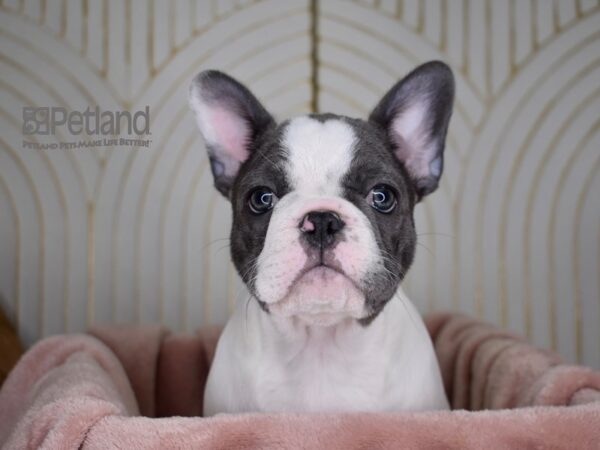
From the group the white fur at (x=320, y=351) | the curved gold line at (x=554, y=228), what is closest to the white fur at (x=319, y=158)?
the white fur at (x=320, y=351)

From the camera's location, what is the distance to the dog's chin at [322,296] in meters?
1.40

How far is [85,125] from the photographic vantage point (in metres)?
2.59

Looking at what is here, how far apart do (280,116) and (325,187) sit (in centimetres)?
107

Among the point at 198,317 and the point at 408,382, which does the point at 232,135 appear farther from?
the point at 198,317

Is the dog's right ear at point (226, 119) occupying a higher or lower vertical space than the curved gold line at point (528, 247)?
higher

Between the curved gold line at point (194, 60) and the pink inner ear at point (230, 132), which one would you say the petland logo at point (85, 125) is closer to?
the curved gold line at point (194, 60)

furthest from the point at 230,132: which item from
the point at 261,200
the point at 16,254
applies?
the point at 16,254

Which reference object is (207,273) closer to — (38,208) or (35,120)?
(38,208)

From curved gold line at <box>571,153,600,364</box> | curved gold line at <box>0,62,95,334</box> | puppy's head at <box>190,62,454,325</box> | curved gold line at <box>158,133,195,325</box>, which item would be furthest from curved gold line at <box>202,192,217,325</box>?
curved gold line at <box>571,153,600,364</box>

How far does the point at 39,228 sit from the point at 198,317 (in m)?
0.61

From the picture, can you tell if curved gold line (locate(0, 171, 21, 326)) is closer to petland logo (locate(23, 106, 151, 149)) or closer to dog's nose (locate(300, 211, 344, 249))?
petland logo (locate(23, 106, 151, 149))

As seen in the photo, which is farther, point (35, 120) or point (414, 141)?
point (35, 120)

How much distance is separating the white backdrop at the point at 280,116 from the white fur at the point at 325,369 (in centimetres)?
101

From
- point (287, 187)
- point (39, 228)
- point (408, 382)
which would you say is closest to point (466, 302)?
point (408, 382)
